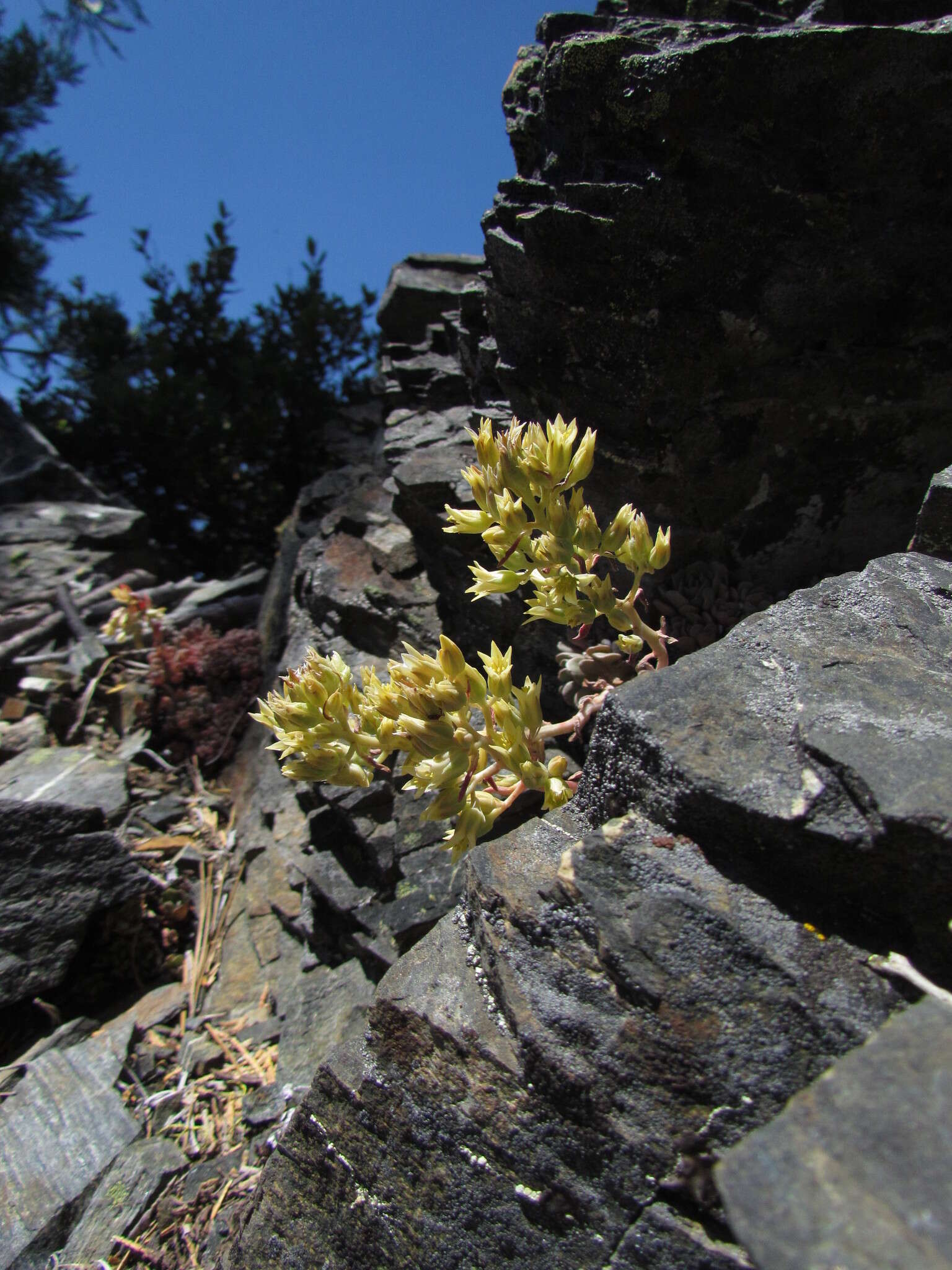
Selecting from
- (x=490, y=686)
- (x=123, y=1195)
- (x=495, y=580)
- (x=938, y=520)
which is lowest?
(x=123, y=1195)

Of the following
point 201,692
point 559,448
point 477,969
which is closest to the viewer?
point 477,969

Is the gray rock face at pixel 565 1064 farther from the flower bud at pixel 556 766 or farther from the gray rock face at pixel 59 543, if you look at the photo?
the gray rock face at pixel 59 543

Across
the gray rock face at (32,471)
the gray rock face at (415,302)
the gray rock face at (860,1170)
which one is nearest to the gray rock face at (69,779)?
the gray rock face at (32,471)

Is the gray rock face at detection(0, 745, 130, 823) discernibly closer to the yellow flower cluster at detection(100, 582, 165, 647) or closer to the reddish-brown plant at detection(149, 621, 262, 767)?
the reddish-brown plant at detection(149, 621, 262, 767)

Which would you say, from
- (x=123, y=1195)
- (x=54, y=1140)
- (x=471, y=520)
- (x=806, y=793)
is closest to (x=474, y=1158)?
(x=806, y=793)

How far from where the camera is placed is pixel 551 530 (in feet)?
7.70

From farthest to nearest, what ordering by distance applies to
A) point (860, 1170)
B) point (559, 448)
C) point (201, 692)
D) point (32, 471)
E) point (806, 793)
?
1. point (32, 471)
2. point (201, 692)
3. point (559, 448)
4. point (806, 793)
5. point (860, 1170)

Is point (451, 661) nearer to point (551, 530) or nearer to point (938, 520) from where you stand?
point (551, 530)

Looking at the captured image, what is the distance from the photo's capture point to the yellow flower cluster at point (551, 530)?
7.40ft

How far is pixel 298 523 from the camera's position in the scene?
507 centimetres

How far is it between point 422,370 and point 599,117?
8.52ft

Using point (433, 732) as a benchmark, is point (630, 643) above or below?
above

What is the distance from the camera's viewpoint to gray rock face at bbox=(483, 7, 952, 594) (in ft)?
7.91

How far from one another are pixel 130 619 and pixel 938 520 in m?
4.40
